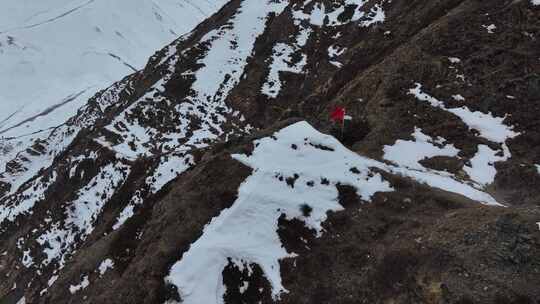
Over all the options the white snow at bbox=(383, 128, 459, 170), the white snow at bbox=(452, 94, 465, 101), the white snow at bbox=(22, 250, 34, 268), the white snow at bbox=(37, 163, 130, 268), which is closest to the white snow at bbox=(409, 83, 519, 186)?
the white snow at bbox=(452, 94, 465, 101)

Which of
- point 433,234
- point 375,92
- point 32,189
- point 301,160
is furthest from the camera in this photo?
point 32,189

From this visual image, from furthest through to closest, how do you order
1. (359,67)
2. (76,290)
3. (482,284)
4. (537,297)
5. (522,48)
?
A: 1. (359,67)
2. (522,48)
3. (76,290)
4. (482,284)
5. (537,297)

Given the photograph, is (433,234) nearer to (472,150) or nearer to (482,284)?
(482,284)

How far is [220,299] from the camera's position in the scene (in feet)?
50.0

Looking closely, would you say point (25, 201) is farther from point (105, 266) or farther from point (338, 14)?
point (338, 14)

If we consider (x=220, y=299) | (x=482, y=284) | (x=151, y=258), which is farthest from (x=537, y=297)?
(x=151, y=258)

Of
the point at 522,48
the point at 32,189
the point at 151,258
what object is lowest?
the point at 32,189

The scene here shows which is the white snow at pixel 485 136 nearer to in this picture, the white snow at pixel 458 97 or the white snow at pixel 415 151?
the white snow at pixel 458 97

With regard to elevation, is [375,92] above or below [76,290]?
above

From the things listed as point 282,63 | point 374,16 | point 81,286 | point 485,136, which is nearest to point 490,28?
point 485,136

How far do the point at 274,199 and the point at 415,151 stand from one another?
1093cm

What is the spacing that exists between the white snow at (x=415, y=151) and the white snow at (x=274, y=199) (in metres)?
2.35

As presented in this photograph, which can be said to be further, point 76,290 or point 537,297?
point 76,290

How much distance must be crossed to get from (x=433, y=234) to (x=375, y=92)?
58.9ft
